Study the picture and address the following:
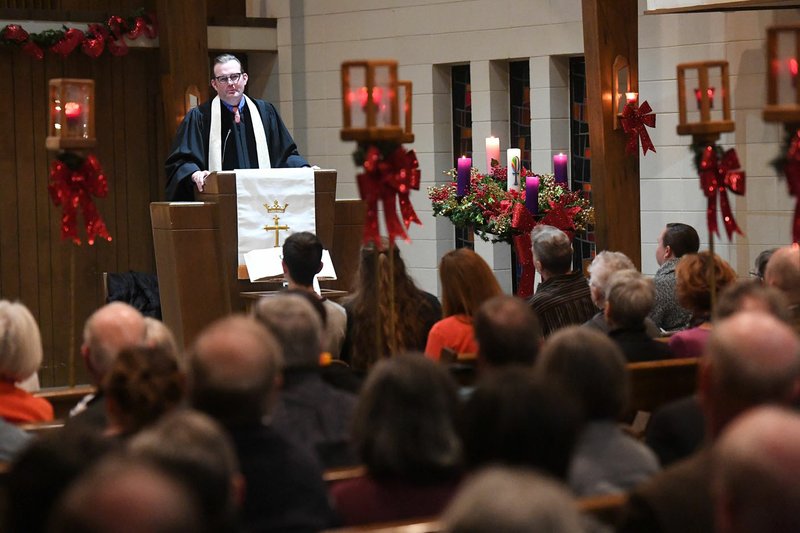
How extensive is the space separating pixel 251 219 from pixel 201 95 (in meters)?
3.04

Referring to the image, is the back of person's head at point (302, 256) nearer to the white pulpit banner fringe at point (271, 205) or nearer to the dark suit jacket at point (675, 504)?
the white pulpit banner fringe at point (271, 205)

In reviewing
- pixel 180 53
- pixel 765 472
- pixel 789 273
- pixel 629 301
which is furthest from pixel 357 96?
pixel 180 53

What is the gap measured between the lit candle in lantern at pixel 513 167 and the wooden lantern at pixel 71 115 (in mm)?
2959

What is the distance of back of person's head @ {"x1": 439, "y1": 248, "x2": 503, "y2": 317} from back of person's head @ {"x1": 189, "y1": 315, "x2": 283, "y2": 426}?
2.36 m

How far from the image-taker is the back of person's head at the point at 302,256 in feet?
19.1

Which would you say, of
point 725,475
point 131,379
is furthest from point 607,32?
point 725,475

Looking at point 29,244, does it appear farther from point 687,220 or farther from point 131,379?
point 131,379

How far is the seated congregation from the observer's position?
199cm

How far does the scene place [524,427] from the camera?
264cm

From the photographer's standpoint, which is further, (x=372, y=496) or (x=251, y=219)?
(x=251, y=219)

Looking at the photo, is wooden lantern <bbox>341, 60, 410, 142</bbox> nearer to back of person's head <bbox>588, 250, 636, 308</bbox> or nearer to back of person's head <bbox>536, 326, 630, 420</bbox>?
back of person's head <bbox>588, 250, 636, 308</bbox>

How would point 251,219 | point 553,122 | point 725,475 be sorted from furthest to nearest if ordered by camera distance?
point 553,122 → point 251,219 → point 725,475

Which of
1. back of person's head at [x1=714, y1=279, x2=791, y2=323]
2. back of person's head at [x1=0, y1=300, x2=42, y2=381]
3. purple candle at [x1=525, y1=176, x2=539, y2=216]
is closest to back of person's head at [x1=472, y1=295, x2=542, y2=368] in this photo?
back of person's head at [x1=714, y1=279, x2=791, y2=323]

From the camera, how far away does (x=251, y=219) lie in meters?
7.01
